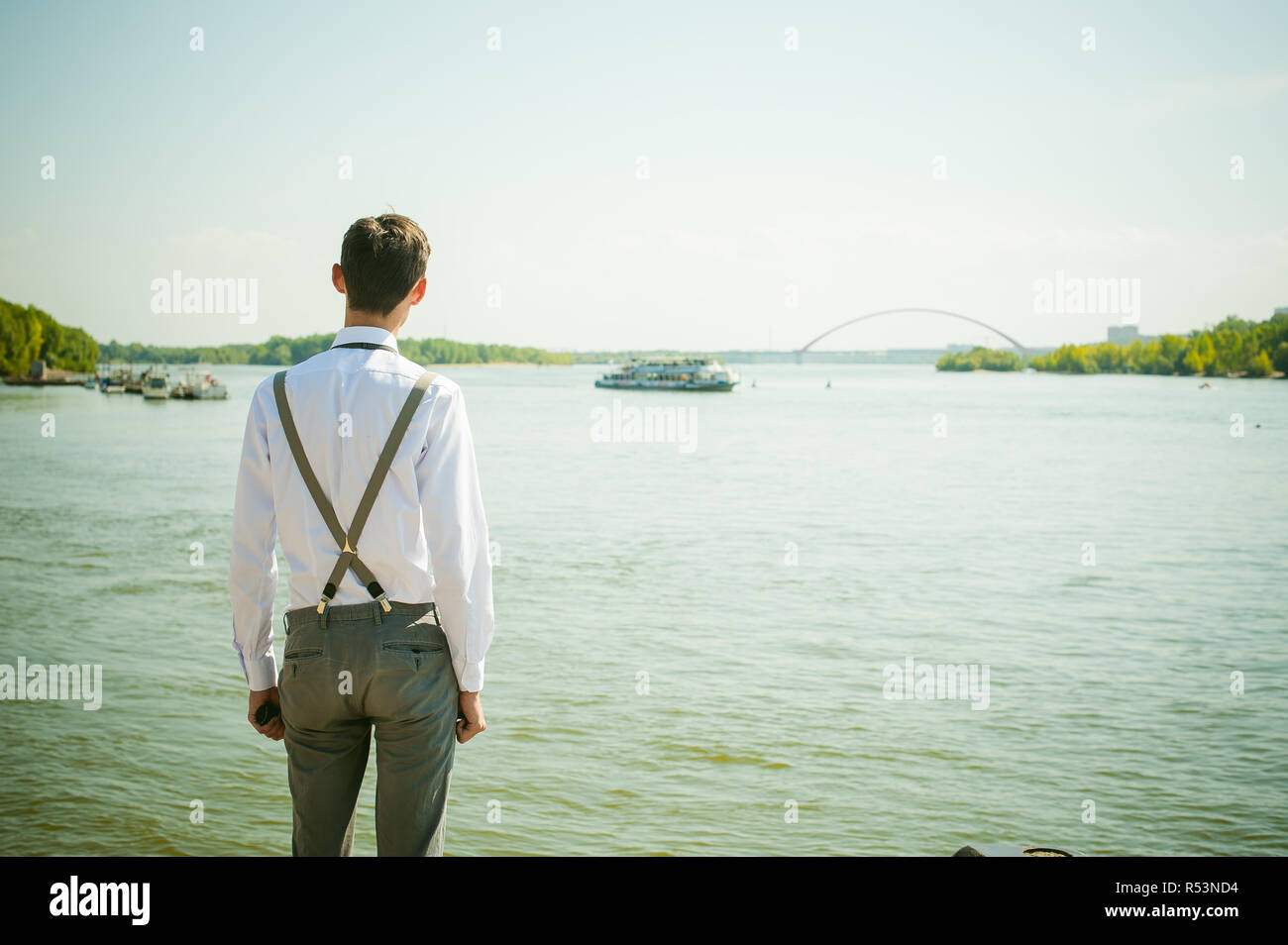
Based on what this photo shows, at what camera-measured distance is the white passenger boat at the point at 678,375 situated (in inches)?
3659

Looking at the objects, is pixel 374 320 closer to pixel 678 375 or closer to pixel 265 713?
pixel 265 713

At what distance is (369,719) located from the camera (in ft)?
7.93

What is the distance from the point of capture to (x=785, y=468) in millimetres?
30969

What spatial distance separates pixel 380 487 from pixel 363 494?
0.15 ft

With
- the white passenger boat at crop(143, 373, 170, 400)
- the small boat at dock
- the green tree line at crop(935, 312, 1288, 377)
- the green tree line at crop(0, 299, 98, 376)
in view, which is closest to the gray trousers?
the small boat at dock

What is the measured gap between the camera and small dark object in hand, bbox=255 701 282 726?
251 cm

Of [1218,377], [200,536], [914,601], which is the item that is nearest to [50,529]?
[200,536]

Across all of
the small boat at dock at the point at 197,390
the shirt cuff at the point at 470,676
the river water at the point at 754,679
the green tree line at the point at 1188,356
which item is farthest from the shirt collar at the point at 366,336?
the green tree line at the point at 1188,356

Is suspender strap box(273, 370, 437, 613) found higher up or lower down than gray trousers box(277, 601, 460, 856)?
higher up

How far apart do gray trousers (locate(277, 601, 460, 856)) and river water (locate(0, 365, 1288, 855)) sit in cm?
340

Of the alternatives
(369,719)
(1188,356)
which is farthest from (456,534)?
(1188,356)

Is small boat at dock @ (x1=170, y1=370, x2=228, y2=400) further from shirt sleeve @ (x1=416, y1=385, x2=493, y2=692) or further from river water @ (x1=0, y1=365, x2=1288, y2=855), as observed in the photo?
shirt sleeve @ (x1=416, y1=385, x2=493, y2=692)

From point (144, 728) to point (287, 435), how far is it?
6154 millimetres
